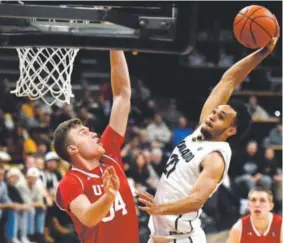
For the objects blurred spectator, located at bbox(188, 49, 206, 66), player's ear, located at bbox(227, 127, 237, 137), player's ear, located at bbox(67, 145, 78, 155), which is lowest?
blurred spectator, located at bbox(188, 49, 206, 66)

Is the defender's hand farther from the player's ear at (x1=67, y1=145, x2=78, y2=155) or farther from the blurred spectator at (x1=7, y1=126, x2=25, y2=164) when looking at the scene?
the blurred spectator at (x1=7, y1=126, x2=25, y2=164)

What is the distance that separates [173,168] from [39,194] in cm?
533

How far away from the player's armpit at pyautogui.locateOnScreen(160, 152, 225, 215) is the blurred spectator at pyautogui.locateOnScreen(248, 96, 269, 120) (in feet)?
32.4

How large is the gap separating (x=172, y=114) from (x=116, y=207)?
33.4ft

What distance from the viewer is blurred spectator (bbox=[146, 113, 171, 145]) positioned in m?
13.5

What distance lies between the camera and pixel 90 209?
4621mm

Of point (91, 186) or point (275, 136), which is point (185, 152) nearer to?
point (91, 186)

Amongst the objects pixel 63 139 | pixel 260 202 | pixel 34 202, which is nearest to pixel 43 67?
pixel 63 139

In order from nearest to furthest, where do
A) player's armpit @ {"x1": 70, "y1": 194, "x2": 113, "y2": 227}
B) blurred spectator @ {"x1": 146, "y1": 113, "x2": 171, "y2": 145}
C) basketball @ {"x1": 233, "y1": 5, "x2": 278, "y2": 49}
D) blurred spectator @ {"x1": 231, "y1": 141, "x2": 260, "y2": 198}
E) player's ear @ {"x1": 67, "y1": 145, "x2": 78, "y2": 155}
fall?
1. player's armpit @ {"x1": 70, "y1": 194, "x2": 113, "y2": 227}
2. player's ear @ {"x1": 67, "y1": 145, "x2": 78, "y2": 155}
3. basketball @ {"x1": 233, "y1": 5, "x2": 278, "y2": 49}
4. blurred spectator @ {"x1": 231, "y1": 141, "x2": 260, "y2": 198}
5. blurred spectator @ {"x1": 146, "y1": 113, "x2": 171, "y2": 145}

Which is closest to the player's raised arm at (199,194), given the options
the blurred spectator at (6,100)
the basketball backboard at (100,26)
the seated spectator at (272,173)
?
the basketball backboard at (100,26)

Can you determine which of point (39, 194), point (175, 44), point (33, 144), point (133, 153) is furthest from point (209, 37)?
point (175, 44)

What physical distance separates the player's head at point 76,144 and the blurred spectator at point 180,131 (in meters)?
8.38

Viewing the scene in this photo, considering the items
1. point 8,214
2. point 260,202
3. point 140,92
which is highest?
point 260,202

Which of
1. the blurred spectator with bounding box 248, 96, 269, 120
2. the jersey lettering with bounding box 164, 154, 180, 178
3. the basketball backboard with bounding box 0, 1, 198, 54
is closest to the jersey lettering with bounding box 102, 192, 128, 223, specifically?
the jersey lettering with bounding box 164, 154, 180, 178
